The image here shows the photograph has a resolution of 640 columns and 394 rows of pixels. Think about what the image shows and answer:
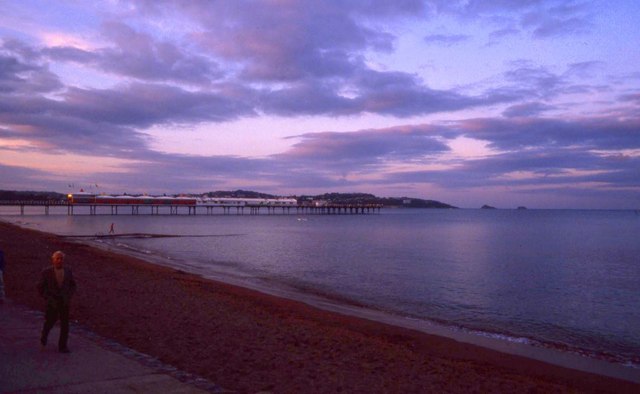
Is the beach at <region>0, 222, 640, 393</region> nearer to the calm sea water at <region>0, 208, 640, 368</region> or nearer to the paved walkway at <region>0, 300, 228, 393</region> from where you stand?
the paved walkway at <region>0, 300, 228, 393</region>

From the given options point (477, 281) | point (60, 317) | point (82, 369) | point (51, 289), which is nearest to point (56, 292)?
point (51, 289)

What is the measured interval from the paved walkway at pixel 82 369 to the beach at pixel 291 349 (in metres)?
0.46

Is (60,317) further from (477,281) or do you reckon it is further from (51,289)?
(477,281)

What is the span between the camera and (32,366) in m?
6.20

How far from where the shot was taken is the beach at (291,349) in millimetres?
7223

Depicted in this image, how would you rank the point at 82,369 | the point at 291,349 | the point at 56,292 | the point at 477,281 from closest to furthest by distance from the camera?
the point at 82,369, the point at 56,292, the point at 291,349, the point at 477,281

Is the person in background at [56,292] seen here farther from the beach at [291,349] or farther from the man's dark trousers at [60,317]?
the beach at [291,349]

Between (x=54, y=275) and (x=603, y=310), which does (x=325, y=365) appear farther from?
(x=603, y=310)

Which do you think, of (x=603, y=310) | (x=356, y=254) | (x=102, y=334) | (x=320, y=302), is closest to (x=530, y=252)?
(x=356, y=254)

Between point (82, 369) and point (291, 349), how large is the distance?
3.66 m

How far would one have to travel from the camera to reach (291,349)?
895 centimetres

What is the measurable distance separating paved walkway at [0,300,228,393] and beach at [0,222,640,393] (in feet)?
1.52

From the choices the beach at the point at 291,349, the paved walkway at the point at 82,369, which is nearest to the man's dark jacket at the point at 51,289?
the paved walkway at the point at 82,369

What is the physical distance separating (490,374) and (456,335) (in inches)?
176
